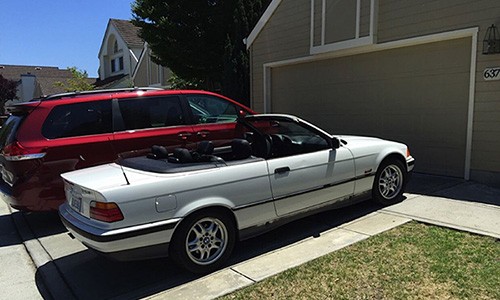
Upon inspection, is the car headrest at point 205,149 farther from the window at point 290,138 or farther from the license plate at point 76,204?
the license plate at point 76,204

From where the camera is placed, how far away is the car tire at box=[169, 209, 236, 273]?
3686 millimetres

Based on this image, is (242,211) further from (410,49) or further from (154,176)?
(410,49)

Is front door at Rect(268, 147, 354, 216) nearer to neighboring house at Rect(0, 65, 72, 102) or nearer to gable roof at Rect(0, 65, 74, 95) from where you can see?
neighboring house at Rect(0, 65, 72, 102)

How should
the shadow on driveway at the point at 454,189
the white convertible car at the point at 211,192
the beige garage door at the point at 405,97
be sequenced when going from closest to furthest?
the white convertible car at the point at 211,192, the shadow on driveway at the point at 454,189, the beige garage door at the point at 405,97

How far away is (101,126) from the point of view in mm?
5543

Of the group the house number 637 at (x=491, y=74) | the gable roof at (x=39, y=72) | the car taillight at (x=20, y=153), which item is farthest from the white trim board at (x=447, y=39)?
the gable roof at (x=39, y=72)

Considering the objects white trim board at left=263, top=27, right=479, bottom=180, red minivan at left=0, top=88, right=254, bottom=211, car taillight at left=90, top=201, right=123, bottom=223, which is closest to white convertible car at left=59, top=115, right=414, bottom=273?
car taillight at left=90, top=201, right=123, bottom=223

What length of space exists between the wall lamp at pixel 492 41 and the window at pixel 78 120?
601cm

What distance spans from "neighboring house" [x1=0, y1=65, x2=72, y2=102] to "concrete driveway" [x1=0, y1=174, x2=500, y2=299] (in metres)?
40.0

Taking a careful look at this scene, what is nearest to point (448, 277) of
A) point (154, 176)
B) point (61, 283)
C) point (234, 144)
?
point (234, 144)

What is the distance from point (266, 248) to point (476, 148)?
14.8 feet

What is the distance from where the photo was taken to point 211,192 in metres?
3.79

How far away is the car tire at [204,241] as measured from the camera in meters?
3.69

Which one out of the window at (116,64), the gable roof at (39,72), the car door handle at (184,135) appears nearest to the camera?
the car door handle at (184,135)
